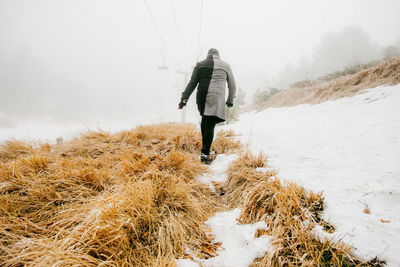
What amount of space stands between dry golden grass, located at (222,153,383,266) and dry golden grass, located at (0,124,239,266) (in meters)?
0.43

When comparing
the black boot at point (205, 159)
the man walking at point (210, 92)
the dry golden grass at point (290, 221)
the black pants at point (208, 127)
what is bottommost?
the dry golden grass at point (290, 221)

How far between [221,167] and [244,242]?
1487 mm

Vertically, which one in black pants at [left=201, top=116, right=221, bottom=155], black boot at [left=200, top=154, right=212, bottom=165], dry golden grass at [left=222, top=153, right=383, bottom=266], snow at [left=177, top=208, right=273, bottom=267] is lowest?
snow at [left=177, top=208, right=273, bottom=267]

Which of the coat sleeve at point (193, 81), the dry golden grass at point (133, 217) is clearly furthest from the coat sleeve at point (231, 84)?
the dry golden grass at point (133, 217)

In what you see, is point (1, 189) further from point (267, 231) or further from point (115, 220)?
point (267, 231)

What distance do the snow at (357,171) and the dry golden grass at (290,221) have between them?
0.28 ft

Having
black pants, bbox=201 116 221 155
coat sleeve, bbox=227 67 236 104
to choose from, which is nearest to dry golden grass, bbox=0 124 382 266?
black pants, bbox=201 116 221 155

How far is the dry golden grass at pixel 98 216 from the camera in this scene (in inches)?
38.6

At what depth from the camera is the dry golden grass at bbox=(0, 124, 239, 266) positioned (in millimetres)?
979

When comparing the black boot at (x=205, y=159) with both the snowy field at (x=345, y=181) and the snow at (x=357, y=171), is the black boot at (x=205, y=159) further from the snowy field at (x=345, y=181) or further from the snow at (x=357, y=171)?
the snow at (x=357, y=171)

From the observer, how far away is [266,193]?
1549 millimetres

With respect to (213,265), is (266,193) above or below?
above

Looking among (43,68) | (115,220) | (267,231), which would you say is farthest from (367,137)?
(43,68)

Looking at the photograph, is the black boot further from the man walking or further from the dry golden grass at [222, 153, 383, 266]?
the dry golden grass at [222, 153, 383, 266]
